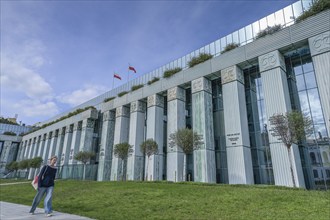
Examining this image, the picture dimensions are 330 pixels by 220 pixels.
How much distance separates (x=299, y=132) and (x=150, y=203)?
9.93 metres

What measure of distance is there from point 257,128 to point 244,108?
219cm

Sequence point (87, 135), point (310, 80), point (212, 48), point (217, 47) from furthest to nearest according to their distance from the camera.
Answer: point (87, 135) → point (212, 48) → point (217, 47) → point (310, 80)

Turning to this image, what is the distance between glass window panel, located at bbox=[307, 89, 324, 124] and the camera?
16328 mm

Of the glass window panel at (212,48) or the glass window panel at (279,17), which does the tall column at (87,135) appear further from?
the glass window panel at (279,17)

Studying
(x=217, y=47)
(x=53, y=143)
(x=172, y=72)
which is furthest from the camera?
(x=53, y=143)

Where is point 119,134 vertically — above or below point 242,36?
below

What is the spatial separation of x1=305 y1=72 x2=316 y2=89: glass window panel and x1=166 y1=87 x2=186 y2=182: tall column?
39.8 feet

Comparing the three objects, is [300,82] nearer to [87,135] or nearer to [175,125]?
[175,125]

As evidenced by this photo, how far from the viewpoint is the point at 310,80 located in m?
17.6

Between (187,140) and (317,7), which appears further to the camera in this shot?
(187,140)

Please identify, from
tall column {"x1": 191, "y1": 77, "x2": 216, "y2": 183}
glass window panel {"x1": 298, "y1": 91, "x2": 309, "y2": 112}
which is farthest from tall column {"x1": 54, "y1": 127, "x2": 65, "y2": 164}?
glass window panel {"x1": 298, "y1": 91, "x2": 309, "y2": 112}

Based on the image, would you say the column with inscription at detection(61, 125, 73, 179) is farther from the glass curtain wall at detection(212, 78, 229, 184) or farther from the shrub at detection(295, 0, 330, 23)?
the shrub at detection(295, 0, 330, 23)

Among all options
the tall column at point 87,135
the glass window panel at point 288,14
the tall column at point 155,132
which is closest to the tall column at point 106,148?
the tall column at point 87,135

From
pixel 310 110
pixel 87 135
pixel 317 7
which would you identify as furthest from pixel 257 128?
pixel 87 135
